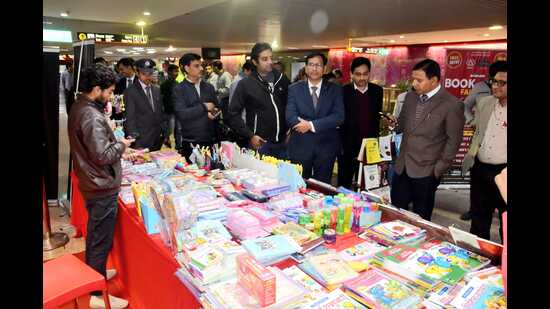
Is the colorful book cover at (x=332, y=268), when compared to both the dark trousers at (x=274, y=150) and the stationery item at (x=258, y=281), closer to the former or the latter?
the stationery item at (x=258, y=281)

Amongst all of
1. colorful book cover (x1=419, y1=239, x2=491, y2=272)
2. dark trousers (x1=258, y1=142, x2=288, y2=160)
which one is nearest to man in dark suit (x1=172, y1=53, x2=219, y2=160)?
dark trousers (x1=258, y1=142, x2=288, y2=160)

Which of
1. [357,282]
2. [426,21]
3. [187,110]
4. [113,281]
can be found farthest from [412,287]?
[426,21]

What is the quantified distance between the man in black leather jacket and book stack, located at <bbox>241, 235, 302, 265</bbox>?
1210 mm

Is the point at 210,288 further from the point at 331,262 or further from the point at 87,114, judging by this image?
the point at 87,114

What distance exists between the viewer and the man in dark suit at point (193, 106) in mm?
4199

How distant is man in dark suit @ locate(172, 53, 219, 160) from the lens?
13.8 ft

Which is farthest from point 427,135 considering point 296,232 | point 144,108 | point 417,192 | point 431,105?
point 144,108

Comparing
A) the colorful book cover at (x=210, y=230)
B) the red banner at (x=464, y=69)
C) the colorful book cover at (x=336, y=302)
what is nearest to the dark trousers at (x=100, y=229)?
the colorful book cover at (x=210, y=230)

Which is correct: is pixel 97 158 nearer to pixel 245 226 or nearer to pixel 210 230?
pixel 210 230

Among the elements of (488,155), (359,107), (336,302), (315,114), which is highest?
(359,107)

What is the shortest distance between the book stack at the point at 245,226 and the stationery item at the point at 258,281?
53 cm

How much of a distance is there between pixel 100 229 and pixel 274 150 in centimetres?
171

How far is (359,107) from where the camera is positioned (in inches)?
162
